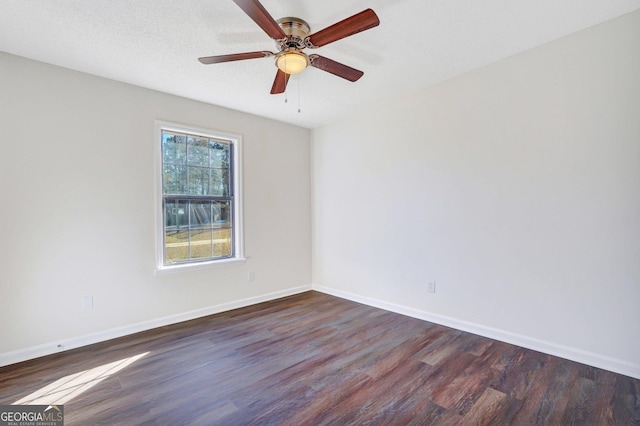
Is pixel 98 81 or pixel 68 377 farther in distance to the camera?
pixel 98 81

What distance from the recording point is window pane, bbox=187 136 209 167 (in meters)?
3.53

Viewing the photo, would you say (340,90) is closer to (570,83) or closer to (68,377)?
(570,83)

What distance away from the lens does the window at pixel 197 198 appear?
334 cm

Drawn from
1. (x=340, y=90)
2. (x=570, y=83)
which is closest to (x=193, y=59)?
(x=340, y=90)

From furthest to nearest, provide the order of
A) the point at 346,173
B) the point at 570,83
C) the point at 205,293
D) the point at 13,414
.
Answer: the point at 346,173
the point at 205,293
the point at 570,83
the point at 13,414

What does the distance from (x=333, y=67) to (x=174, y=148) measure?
215 centimetres

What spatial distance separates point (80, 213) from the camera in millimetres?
2766

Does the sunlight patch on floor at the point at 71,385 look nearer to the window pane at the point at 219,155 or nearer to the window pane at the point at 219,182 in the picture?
the window pane at the point at 219,182

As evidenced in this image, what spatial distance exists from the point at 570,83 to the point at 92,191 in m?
4.26

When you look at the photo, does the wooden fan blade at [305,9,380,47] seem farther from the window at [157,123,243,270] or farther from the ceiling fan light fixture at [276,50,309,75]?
the window at [157,123,243,270]

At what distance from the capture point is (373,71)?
2.87 meters

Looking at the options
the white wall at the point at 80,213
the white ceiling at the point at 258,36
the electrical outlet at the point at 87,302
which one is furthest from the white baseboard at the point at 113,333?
the white ceiling at the point at 258,36

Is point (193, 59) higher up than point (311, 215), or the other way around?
point (193, 59)
